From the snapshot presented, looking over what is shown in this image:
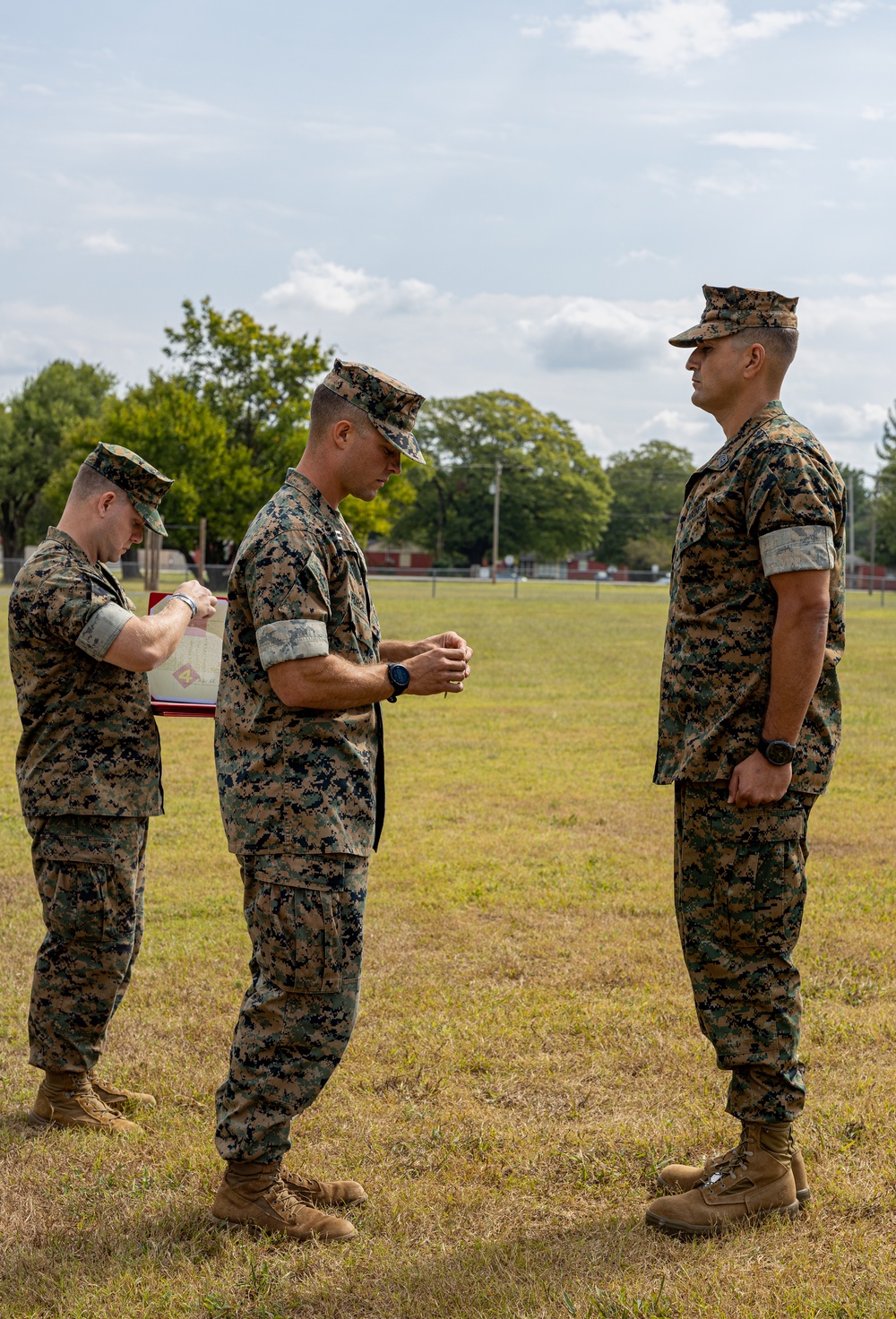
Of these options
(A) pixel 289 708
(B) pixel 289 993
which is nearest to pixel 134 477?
(A) pixel 289 708

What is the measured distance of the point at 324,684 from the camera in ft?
9.98

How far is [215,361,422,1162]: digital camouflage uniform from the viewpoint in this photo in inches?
123

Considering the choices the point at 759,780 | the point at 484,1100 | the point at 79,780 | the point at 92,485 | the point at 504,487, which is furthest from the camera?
the point at 504,487

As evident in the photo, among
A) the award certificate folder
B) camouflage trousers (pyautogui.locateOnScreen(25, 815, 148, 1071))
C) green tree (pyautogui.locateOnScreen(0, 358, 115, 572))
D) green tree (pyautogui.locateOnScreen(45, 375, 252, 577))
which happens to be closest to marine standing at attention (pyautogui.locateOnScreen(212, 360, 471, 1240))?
the award certificate folder

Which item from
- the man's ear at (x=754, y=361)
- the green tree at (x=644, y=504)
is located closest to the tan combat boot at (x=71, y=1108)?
the man's ear at (x=754, y=361)

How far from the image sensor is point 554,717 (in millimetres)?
13797

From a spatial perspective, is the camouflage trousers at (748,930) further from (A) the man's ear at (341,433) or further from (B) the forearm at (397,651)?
(A) the man's ear at (341,433)

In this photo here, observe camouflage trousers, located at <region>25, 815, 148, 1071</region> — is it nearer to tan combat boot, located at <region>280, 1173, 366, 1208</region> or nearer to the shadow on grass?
the shadow on grass

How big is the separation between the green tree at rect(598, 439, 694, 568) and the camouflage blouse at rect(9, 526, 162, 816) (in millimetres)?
93033

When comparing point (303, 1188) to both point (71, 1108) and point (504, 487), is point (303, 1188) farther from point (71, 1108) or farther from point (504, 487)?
point (504, 487)

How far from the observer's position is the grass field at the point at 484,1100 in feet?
10.2

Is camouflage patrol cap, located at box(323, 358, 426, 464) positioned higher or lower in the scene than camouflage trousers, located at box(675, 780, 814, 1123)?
higher

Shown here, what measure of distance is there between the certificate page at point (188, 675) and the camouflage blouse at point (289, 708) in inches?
26.4

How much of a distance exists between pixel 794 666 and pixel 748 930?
75 centimetres
